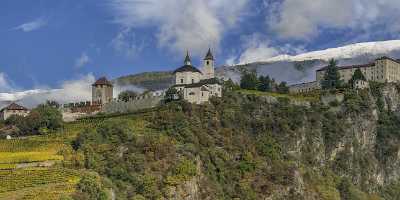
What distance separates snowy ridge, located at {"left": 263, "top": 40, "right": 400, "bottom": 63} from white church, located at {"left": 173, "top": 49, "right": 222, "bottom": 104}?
231 ft

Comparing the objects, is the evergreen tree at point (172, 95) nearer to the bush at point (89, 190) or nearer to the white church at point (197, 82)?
the white church at point (197, 82)

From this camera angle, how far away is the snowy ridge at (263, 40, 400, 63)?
7509 inches

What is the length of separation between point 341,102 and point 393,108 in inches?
443

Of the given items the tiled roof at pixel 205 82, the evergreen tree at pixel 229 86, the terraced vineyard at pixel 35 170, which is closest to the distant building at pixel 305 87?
the evergreen tree at pixel 229 86

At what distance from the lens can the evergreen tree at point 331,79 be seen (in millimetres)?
135375

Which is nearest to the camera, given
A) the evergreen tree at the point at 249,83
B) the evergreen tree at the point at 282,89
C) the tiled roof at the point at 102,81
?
the tiled roof at the point at 102,81

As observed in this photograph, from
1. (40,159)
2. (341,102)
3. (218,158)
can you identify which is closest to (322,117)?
(341,102)

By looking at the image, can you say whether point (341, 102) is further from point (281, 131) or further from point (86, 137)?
point (86, 137)

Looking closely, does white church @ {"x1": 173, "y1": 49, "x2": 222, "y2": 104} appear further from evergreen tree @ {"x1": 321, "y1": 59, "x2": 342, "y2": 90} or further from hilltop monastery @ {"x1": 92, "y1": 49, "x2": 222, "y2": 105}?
evergreen tree @ {"x1": 321, "y1": 59, "x2": 342, "y2": 90}

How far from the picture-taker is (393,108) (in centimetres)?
13488

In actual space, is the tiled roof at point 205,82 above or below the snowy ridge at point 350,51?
below

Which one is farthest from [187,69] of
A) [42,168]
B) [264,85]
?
[42,168]

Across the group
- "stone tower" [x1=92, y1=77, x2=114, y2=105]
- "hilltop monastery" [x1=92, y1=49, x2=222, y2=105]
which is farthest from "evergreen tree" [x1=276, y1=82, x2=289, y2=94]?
"stone tower" [x1=92, y1=77, x2=114, y2=105]

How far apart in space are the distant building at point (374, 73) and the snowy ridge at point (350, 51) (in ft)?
153
